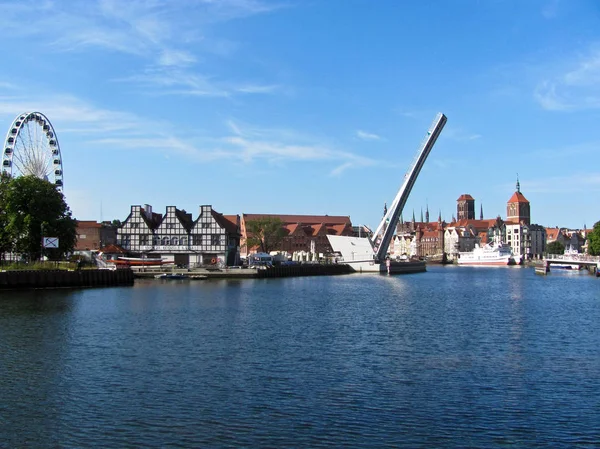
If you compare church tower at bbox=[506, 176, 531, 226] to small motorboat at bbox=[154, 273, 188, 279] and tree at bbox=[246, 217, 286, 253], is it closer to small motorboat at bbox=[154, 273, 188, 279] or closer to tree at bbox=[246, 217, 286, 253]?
tree at bbox=[246, 217, 286, 253]

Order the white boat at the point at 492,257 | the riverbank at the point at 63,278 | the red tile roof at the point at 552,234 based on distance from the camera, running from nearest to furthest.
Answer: the riverbank at the point at 63,278, the white boat at the point at 492,257, the red tile roof at the point at 552,234

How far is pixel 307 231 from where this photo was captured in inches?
4594

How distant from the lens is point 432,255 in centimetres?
15900

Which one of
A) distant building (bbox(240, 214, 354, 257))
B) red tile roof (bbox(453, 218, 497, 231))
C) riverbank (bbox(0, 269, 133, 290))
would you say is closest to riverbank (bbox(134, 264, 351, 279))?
riverbank (bbox(0, 269, 133, 290))

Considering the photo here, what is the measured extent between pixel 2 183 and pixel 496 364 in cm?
4001

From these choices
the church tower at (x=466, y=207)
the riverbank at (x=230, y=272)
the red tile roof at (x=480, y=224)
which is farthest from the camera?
the church tower at (x=466, y=207)

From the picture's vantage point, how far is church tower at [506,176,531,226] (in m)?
152

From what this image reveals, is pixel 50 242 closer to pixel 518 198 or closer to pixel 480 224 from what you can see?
pixel 518 198

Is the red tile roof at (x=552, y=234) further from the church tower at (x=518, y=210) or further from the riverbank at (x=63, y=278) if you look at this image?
the riverbank at (x=63, y=278)

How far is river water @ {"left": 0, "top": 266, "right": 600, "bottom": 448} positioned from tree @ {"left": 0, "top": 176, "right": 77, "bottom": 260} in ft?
63.4

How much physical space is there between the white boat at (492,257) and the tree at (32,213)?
3412 inches

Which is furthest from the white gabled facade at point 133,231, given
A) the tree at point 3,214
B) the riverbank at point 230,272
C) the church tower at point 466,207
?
the church tower at point 466,207

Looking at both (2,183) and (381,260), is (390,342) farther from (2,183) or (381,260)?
(381,260)

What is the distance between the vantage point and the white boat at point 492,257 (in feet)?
385
